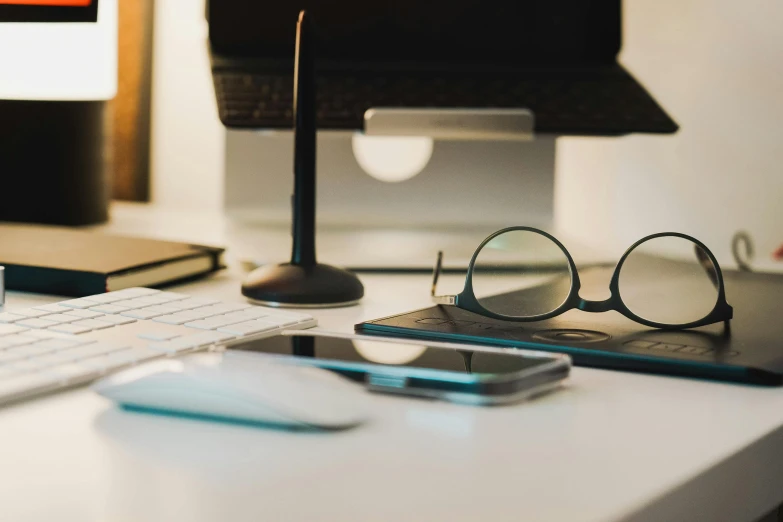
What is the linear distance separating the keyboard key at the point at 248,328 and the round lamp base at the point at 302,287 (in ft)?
0.41

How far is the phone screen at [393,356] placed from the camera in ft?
1.57

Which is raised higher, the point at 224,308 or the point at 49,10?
the point at 49,10

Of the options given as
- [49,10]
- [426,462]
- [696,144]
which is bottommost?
[426,462]

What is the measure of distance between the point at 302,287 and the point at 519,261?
0.50 ft

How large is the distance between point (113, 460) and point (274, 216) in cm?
66

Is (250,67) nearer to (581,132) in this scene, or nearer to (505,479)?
(581,132)

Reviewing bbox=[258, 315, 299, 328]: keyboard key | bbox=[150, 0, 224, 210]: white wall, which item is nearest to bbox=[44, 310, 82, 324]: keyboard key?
bbox=[258, 315, 299, 328]: keyboard key

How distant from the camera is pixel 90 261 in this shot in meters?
0.75

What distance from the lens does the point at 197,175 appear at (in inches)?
57.7

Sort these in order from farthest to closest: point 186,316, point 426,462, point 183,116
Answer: point 183,116 → point 186,316 → point 426,462

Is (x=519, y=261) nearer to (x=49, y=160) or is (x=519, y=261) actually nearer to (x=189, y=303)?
(x=189, y=303)

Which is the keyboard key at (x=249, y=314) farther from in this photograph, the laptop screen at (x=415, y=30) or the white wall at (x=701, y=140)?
the white wall at (x=701, y=140)

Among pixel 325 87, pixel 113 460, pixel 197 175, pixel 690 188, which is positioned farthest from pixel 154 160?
pixel 113 460

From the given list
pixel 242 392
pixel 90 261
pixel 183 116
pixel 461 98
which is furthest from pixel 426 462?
pixel 183 116
